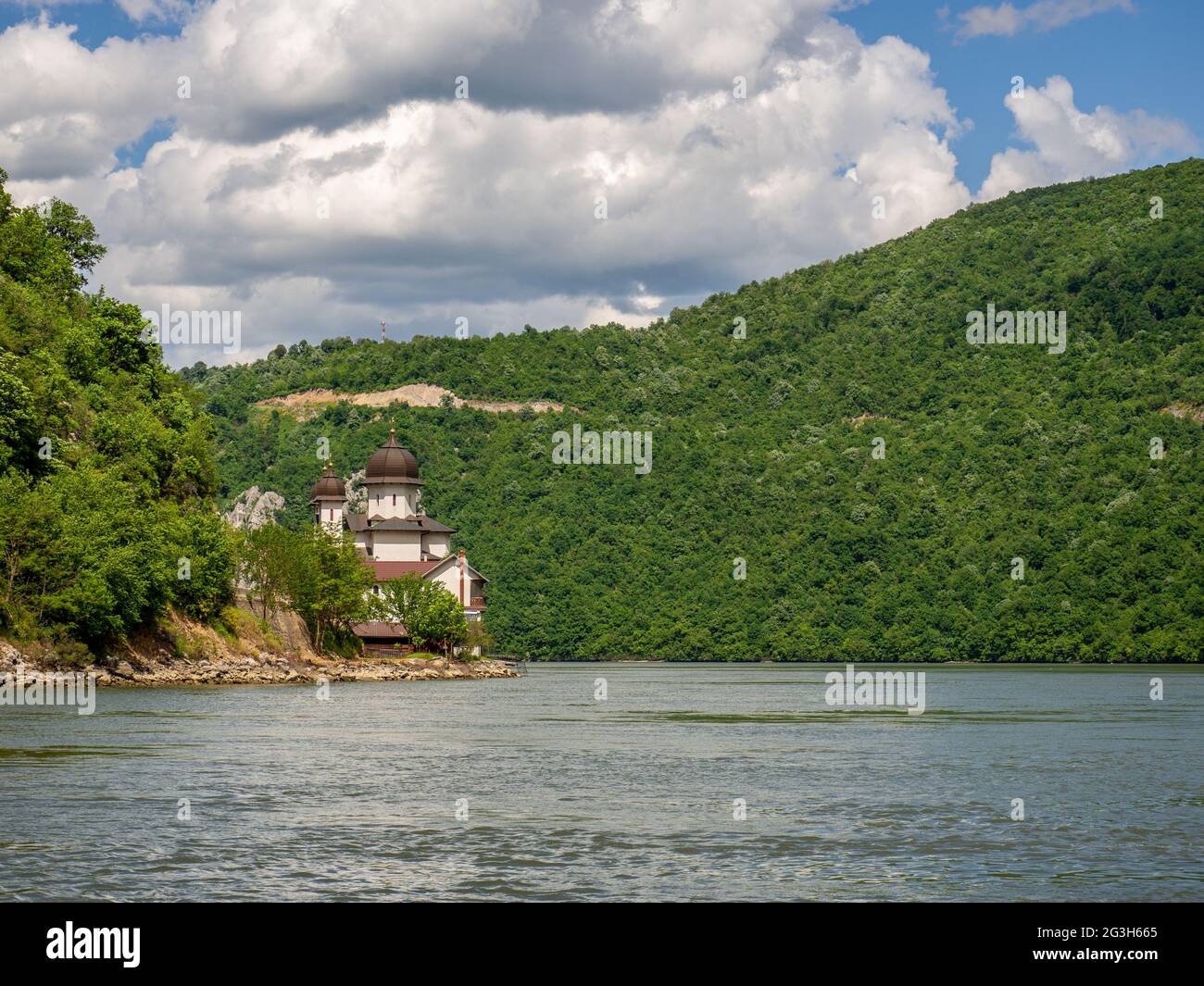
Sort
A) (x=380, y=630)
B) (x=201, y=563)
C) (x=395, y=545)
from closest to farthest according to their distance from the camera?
(x=201, y=563) → (x=380, y=630) → (x=395, y=545)

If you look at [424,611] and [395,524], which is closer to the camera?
[424,611]

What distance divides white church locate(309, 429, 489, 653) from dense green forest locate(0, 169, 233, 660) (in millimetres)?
47059

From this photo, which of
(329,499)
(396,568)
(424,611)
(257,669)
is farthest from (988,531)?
(257,669)

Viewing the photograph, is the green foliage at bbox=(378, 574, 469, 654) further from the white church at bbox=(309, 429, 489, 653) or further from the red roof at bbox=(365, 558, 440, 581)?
the red roof at bbox=(365, 558, 440, 581)

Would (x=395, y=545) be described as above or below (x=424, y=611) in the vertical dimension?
above

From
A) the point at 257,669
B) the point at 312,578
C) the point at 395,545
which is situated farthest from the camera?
the point at 395,545

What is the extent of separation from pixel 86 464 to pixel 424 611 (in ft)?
176

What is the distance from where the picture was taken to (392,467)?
158m

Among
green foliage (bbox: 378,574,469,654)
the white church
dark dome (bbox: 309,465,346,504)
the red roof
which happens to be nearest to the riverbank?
green foliage (bbox: 378,574,469,654)

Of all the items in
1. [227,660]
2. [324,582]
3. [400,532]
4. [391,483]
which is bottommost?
[227,660]

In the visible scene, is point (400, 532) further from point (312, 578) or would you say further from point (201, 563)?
point (201, 563)

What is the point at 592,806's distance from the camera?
31703mm

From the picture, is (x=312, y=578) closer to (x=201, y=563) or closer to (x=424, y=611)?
(x=201, y=563)

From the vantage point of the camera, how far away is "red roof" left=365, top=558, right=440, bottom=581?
15012 centimetres
